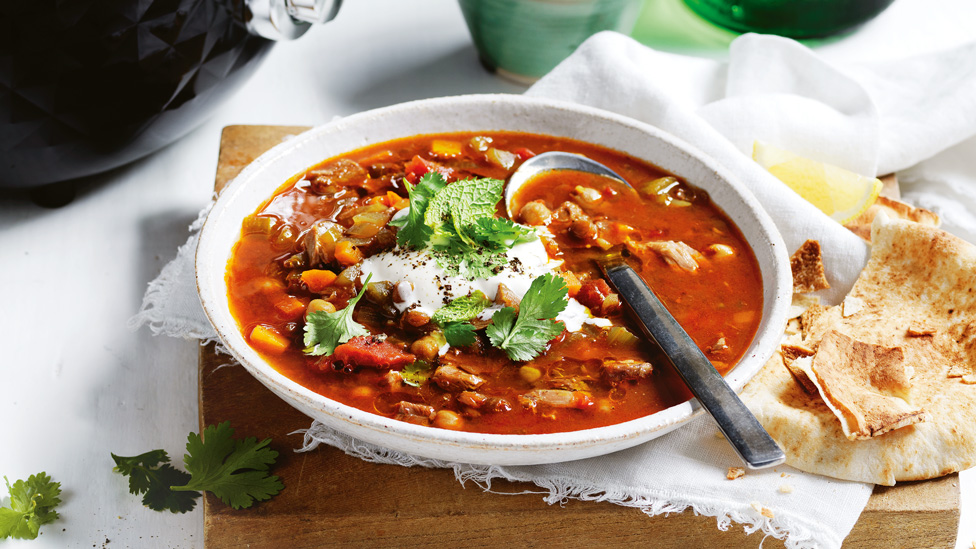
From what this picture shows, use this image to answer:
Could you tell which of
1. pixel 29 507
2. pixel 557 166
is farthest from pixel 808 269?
pixel 29 507

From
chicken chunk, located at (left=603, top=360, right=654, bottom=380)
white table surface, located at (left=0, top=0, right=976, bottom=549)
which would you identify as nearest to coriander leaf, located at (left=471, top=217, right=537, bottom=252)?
chicken chunk, located at (left=603, top=360, right=654, bottom=380)

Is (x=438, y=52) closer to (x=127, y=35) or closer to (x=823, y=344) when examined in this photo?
(x=127, y=35)

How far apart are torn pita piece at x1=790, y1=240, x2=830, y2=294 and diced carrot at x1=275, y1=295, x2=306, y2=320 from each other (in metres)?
1.88

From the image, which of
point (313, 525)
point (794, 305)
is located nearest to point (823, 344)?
point (794, 305)

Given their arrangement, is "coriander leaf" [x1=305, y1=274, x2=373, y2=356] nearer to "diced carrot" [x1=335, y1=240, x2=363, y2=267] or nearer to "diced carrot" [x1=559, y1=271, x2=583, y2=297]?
"diced carrot" [x1=335, y1=240, x2=363, y2=267]

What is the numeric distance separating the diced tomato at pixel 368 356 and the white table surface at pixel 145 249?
81cm

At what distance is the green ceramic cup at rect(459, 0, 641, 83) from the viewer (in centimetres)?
420

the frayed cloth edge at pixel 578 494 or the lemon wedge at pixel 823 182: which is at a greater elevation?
the lemon wedge at pixel 823 182

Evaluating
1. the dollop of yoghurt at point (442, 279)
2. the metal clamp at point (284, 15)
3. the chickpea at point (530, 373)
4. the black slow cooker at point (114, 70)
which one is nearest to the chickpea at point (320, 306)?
the dollop of yoghurt at point (442, 279)

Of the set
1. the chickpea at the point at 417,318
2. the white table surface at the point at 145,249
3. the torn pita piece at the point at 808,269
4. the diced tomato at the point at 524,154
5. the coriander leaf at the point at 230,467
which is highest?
the torn pita piece at the point at 808,269

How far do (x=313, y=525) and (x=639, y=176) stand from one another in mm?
1901

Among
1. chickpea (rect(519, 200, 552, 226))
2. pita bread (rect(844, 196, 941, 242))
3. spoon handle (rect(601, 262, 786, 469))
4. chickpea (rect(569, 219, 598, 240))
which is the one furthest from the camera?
pita bread (rect(844, 196, 941, 242))

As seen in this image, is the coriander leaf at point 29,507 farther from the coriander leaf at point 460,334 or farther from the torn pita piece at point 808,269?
the torn pita piece at point 808,269

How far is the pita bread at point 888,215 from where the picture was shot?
3.46 meters
